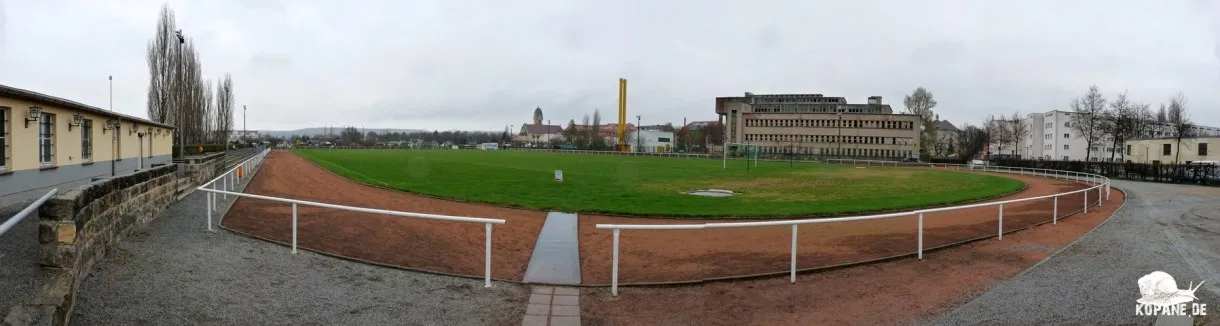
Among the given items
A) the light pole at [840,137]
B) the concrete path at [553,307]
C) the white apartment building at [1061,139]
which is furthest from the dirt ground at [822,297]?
the light pole at [840,137]

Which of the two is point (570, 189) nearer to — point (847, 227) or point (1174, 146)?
point (847, 227)

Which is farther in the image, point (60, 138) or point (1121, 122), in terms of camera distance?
point (1121, 122)

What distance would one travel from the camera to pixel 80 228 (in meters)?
5.73

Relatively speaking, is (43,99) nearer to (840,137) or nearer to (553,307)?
(553,307)

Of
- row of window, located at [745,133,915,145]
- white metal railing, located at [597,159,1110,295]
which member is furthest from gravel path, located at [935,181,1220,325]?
row of window, located at [745,133,915,145]

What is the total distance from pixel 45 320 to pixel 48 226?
5.68ft

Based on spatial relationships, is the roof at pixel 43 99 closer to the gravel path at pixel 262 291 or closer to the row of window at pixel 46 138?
the row of window at pixel 46 138

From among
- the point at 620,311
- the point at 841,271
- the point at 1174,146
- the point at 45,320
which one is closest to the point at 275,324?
the point at 45,320

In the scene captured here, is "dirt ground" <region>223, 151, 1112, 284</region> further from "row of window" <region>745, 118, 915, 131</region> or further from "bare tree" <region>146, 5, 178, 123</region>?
"row of window" <region>745, 118, 915, 131</region>

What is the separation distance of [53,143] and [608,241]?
1438 centimetres

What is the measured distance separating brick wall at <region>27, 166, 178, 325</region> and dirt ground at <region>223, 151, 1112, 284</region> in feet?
5.80

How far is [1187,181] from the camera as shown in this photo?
40.6m

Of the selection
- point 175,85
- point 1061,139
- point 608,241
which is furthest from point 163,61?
point 1061,139

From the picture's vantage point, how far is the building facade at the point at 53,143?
12.5 meters
